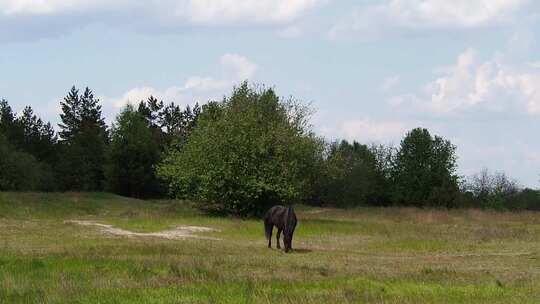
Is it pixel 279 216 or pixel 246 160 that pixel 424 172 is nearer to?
pixel 246 160

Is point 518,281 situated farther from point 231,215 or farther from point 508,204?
point 508,204

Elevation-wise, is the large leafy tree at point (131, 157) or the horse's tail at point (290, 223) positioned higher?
the large leafy tree at point (131, 157)

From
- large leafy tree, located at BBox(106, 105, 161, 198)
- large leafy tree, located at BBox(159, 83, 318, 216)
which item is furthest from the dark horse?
large leafy tree, located at BBox(106, 105, 161, 198)

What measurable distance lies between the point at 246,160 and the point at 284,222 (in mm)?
17967

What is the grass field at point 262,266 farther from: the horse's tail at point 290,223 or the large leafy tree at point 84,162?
the large leafy tree at point 84,162

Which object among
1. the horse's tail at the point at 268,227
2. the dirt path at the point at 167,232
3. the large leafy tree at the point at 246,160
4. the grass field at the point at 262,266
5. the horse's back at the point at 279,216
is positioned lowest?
the grass field at the point at 262,266

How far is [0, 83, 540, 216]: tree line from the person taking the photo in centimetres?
4594

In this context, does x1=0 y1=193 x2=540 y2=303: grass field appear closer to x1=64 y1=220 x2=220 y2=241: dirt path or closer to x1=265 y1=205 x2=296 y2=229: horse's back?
x1=64 y1=220 x2=220 y2=241: dirt path

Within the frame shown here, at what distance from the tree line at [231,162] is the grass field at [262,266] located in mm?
5200

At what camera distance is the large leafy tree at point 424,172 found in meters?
102

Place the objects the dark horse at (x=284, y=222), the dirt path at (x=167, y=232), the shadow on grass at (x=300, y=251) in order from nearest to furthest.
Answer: the shadow on grass at (x=300, y=251) → the dark horse at (x=284, y=222) → the dirt path at (x=167, y=232)

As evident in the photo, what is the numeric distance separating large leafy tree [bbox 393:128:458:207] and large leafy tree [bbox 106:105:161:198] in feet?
127

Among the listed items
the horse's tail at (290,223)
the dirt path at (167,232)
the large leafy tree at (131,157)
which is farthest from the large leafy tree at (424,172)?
the horse's tail at (290,223)

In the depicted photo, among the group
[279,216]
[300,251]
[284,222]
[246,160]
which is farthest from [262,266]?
[246,160]
